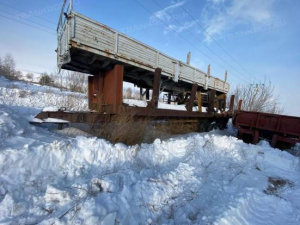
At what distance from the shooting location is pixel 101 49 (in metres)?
5.18

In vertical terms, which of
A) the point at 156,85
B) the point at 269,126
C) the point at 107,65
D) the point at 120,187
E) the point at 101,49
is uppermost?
the point at 101,49

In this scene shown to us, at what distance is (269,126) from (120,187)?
9.16 m

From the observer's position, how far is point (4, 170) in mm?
2428

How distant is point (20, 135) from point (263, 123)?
34.7ft

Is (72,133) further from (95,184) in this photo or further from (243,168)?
(243,168)

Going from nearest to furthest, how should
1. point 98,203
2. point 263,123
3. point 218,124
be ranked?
1. point 98,203
2. point 263,123
3. point 218,124

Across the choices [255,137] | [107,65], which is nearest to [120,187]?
[107,65]

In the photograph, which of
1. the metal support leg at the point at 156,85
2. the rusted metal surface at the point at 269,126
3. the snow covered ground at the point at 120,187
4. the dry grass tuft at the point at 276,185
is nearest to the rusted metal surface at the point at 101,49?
the metal support leg at the point at 156,85

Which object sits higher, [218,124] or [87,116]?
[87,116]

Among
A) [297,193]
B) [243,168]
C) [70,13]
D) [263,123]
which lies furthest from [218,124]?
[70,13]

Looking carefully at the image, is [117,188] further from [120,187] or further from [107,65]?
[107,65]

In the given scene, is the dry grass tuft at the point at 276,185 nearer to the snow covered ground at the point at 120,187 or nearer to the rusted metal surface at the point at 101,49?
the snow covered ground at the point at 120,187

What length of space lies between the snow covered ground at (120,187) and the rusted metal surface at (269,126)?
4536 millimetres

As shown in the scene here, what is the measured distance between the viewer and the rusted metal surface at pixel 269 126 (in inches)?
311
